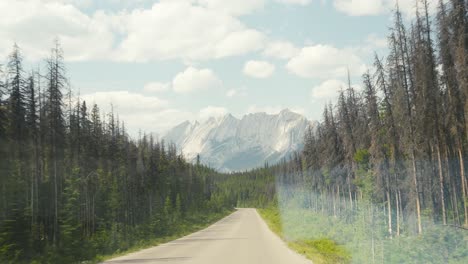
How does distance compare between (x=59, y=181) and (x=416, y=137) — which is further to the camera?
(x=59, y=181)

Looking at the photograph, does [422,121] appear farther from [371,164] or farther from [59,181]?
[59,181]

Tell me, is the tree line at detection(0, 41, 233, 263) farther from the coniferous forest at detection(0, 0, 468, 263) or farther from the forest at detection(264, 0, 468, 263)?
the forest at detection(264, 0, 468, 263)

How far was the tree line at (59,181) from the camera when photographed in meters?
25.9

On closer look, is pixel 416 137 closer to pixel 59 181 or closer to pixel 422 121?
pixel 422 121

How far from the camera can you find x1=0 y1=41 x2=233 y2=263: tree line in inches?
1020

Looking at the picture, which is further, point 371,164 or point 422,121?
point 371,164

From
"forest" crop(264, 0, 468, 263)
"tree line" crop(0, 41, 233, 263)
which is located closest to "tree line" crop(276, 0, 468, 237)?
"forest" crop(264, 0, 468, 263)

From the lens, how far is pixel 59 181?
3869cm

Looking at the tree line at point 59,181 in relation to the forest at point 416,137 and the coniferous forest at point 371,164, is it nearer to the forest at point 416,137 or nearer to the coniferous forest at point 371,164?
the coniferous forest at point 371,164

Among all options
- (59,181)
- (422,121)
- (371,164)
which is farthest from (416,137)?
(59,181)

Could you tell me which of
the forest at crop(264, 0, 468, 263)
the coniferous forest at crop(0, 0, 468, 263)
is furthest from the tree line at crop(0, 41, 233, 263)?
the forest at crop(264, 0, 468, 263)

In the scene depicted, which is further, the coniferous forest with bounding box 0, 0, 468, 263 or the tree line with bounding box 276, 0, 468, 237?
the tree line with bounding box 276, 0, 468, 237

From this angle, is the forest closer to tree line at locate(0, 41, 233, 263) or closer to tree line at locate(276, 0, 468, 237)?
tree line at locate(276, 0, 468, 237)

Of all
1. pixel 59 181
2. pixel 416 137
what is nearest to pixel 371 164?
pixel 416 137
